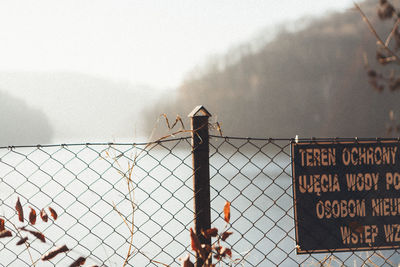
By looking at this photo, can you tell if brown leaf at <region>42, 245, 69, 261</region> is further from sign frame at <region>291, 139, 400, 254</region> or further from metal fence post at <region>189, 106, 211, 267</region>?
sign frame at <region>291, 139, 400, 254</region>

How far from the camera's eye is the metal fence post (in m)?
2.28

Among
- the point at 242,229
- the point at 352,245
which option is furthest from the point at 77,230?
the point at 352,245

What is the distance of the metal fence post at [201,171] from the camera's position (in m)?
2.28

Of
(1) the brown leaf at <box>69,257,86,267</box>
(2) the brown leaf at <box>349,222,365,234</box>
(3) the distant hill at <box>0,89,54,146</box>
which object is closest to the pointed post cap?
(1) the brown leaf at <box>69,257,86,267</box>

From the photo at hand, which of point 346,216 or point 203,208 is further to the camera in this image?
point 346,216

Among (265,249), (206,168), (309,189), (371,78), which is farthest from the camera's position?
(265,249)

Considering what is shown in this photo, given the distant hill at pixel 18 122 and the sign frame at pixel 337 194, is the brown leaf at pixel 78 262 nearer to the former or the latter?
the sign frame at pixel 337 194

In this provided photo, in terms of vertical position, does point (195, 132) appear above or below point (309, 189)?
above

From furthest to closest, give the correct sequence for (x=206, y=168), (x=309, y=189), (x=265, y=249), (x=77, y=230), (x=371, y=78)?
(x=77, y=230)
(x=265, y=249)
(x=309, y=189)
(x=206, y=168)
(x=371, y=78)

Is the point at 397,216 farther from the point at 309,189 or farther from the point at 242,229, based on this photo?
the point at 242,229

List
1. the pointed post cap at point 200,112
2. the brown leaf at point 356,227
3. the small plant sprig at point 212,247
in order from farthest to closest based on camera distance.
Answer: the brown leaf at point 356,227 < the pointed post cap at point 200,112 < the small plant sprig at point 212,247

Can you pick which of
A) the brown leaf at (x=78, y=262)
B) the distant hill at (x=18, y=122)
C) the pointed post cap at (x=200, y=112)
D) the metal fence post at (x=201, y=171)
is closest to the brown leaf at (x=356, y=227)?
the metal fence post at (x=201, y=171)

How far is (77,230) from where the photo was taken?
721 inches

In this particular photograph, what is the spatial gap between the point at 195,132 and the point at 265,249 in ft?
47.3
